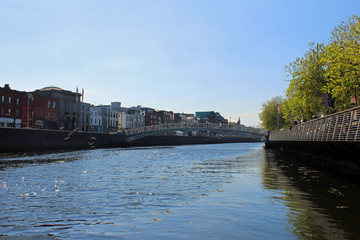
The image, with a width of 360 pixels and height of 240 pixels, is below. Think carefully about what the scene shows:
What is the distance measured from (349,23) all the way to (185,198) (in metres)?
24.8

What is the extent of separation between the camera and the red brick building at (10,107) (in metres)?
63.2

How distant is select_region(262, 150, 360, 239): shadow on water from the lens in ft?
25.3

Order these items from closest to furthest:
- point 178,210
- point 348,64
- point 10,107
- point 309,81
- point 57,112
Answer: point 178,210 < point 348,64 < point 309,81 < point 10,107 < point 57,112

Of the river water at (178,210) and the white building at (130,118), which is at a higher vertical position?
the white building at (130,118)

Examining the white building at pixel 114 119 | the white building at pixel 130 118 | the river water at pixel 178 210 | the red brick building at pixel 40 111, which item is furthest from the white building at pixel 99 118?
the river water at pixel 178 210

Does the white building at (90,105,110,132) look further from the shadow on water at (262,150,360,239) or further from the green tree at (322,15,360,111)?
the shadow on water at (262,150,360,239)

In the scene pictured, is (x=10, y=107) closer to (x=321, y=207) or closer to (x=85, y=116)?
(x=85, y=116)

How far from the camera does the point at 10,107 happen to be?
213ft

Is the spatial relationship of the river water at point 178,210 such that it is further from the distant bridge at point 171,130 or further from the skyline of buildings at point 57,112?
the distant bridge at point 171,130

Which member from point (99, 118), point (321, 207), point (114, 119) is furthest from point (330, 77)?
point (114, 119)

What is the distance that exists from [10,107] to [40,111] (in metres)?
10.5

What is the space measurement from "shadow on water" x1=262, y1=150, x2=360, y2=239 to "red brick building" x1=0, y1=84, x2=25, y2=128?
194 ft

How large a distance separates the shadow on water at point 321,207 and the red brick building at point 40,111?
60.9 meters

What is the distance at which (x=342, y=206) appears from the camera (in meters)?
10.6
